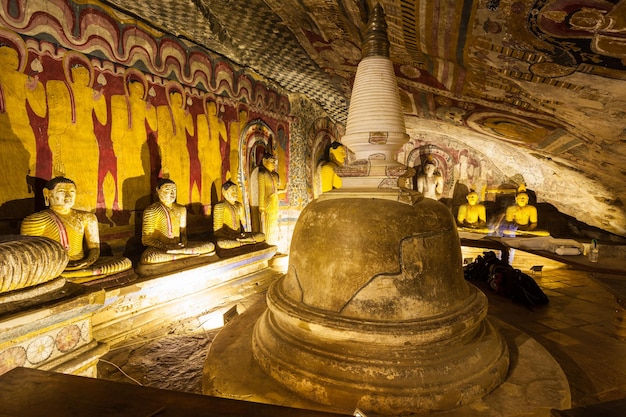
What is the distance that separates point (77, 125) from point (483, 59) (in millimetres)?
5230

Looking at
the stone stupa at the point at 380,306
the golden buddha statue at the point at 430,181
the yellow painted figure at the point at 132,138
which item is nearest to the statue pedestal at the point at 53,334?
the stone stupa at the point at 380,306

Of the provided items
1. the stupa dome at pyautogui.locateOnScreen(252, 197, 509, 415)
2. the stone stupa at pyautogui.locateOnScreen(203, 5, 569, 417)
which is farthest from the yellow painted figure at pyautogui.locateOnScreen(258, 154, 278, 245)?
the stupa dome at pyautogui.locateOnScreen(252, 197, 509, 415)

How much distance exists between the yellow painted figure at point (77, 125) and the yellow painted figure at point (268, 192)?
3.12 meters

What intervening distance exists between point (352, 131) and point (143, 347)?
313 cm

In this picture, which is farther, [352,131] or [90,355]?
[352,131]

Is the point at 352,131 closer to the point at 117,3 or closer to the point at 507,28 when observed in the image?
the point at 507,28

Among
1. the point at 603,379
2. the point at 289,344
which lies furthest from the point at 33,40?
the point at 603,379

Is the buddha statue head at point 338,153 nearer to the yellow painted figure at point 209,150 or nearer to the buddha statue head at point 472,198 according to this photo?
the buddha statue head at point 472,198

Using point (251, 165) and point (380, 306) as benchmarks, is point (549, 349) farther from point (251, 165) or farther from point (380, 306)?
point (251, 165)

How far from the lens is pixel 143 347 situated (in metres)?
3.45

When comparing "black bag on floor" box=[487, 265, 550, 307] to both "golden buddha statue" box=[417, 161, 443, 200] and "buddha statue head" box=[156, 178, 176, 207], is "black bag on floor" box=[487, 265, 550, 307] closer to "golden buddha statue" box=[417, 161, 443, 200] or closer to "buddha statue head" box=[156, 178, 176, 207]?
"buddha statue head" box=[156, 178, 176, 207]

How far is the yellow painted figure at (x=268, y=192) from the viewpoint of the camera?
275 inches

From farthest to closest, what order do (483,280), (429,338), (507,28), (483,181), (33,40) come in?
(483,181), (483,280), (33,40), (507,28), (429,338)

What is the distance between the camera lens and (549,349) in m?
3.39
